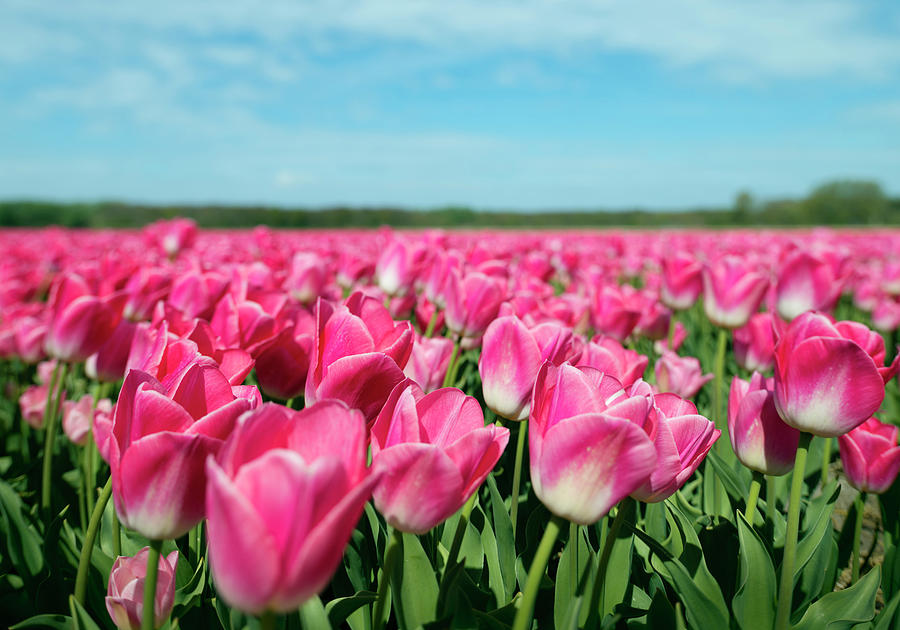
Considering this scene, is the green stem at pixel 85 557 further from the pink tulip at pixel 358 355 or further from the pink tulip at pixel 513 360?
the pink tulip at pixel 513 360

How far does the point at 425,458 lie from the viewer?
0.71 metres

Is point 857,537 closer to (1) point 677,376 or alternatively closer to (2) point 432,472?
(1) point 677,376

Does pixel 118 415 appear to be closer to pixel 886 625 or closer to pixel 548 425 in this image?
pixel 548 425

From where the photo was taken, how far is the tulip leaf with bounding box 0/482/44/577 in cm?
139

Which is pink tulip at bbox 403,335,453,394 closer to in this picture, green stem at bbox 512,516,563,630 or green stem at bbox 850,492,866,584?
green stem at bbox 512,516,563,630

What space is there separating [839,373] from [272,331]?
1.08m

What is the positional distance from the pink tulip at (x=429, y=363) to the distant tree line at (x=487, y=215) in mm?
29927

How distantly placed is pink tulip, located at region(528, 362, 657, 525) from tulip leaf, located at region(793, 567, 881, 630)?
26.0 inches

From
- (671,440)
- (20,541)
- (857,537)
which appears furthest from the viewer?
(857,537)

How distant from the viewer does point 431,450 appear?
0.70m

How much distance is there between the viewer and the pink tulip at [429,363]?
146cm

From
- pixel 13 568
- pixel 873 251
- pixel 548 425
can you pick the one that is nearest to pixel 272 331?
pixel 548 425

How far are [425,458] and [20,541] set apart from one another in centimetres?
122

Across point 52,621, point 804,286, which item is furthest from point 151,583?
point 804,286
